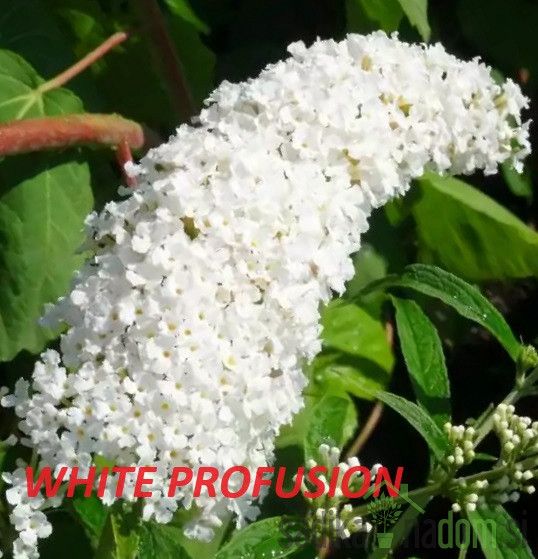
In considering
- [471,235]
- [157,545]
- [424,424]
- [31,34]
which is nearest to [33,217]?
[31,34]

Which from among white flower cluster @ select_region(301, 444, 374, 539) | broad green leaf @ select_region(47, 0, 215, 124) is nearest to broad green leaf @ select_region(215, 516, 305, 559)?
white flower cluster @ select_region(301, 444, 374, 539)

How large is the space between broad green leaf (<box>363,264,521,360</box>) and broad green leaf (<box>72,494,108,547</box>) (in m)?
0.54

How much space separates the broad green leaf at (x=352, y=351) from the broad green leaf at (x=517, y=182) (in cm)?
44

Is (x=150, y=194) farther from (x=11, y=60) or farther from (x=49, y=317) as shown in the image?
(x=11, y=60)

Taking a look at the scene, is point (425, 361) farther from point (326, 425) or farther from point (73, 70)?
point (73, 70)

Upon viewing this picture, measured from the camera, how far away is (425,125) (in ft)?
4.31

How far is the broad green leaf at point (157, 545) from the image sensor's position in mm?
1104

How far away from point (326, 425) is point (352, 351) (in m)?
0.33

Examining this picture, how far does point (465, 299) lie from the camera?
4.35 feet

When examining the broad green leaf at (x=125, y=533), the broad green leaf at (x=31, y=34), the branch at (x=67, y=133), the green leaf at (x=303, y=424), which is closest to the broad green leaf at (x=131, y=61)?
the broad green leaf at (x=31, y=34)

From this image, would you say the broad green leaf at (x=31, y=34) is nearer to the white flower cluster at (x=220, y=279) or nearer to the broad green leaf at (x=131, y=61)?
the broad green leaf at (x=131, y=61)

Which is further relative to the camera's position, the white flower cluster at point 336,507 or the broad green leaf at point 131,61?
the broad green leaf at point 131,61

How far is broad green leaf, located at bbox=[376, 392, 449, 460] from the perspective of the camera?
1212 mm

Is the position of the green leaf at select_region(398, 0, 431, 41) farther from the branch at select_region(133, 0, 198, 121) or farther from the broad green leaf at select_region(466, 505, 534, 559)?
the broad green leaf at select_region(466, 505, 534, 559)
